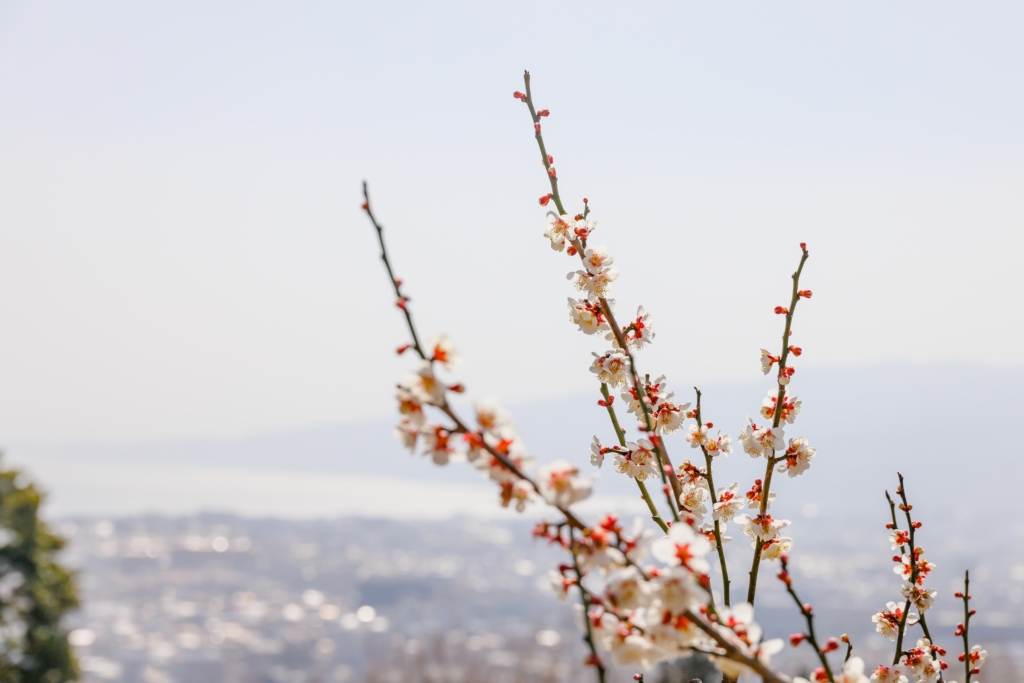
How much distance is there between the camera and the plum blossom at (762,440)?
118 cm

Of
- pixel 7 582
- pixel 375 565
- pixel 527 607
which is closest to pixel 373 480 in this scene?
pixel 375 565

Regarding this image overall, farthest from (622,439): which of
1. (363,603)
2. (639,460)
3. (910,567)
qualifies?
(363,603)

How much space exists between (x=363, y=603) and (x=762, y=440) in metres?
24.2

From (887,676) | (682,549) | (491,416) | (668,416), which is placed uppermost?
(668,416)

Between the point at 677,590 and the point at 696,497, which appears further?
the point at 696,497

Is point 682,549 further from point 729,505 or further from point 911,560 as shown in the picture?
point 911,560

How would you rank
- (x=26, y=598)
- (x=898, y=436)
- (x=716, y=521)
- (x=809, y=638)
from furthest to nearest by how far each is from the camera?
(x=898, y=436)
(x=26, y=598)
(x=716, y=521)
(x=809, y=638)

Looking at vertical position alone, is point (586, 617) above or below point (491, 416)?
below

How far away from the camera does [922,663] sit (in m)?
1.24

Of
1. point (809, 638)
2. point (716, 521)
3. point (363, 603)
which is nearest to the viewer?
point (809, 638)

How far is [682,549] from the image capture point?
75 cm

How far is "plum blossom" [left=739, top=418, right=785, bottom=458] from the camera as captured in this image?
118 cm

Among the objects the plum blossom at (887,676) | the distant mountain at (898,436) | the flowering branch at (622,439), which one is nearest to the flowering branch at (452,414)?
the flowering branch at (622,439)

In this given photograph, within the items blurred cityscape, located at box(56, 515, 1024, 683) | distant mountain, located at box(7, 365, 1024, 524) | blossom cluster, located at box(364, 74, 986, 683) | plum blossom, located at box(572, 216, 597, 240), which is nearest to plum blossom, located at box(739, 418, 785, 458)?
blossom cluster, located at box(364, 74, 986, 683)
